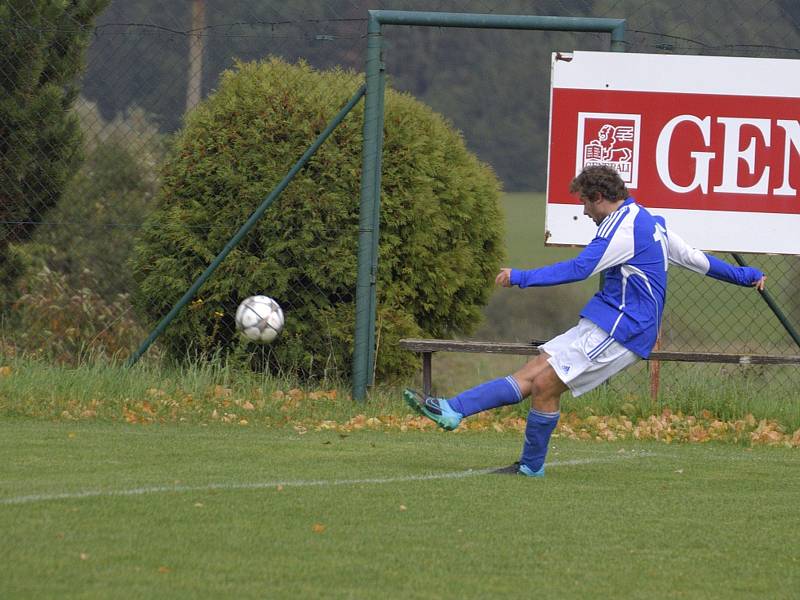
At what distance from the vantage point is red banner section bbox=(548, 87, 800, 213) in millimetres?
10680

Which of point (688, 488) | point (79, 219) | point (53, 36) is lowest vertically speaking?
point (688, 488)

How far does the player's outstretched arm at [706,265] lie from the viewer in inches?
296

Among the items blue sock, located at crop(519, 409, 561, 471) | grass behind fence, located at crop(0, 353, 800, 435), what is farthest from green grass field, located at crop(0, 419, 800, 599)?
grass behind fence, located at crop(0, 353, 800, 435)

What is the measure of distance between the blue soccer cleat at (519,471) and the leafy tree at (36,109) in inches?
233

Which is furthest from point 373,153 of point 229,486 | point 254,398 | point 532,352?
point 229,486

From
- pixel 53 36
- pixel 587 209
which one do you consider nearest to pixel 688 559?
pixel 587 209

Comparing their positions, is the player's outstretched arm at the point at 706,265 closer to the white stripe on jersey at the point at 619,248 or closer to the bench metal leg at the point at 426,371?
the white stripe on jersey at the point at 619,248

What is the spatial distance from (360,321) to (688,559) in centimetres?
558

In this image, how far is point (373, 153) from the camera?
414 inches

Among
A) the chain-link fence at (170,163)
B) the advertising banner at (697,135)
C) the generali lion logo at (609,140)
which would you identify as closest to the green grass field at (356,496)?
the chain-link fence at (170,163)

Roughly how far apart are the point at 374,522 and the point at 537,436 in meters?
1.70

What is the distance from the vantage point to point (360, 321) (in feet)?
34.5

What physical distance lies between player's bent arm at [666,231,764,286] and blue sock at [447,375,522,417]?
3.77 ft

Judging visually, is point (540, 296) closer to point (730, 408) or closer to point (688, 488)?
point (730, 408)
